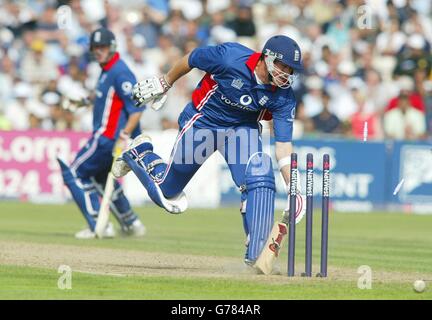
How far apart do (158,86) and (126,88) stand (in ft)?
13.2

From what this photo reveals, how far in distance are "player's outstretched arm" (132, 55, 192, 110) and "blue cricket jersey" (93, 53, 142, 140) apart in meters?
3.82

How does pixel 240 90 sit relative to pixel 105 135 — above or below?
above

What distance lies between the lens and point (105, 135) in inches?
619

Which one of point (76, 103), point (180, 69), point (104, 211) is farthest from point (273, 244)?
point (76, 103)

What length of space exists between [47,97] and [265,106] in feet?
43.0

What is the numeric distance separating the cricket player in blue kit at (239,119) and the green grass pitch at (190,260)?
71 centimetres

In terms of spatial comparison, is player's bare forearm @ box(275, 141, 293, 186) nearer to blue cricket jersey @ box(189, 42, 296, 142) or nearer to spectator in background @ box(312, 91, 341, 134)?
blue cricket jersey @ box(189, 42, 296, 142)

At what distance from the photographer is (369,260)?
1316cm

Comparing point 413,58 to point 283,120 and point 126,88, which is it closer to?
point 126,88

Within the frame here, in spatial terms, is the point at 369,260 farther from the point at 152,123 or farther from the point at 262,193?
the point at 152,123

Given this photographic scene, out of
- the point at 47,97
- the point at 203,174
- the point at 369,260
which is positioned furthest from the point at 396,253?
the point at 47,97

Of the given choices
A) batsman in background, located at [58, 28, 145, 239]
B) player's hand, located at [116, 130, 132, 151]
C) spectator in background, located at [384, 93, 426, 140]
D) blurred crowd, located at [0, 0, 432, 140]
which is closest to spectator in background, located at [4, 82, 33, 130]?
blurred crowd, located at [0, 0, 432, 140]

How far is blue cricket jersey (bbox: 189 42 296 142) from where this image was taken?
432 inches
